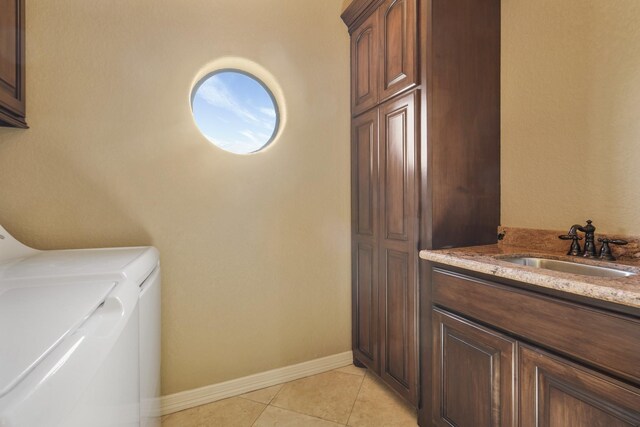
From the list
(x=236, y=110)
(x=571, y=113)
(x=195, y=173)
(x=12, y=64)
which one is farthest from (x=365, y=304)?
(x=12, y=64)

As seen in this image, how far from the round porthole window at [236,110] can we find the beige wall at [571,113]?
4.88 feet

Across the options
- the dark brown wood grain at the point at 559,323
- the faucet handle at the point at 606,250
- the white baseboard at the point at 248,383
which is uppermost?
the faucet handle at the point at 606,250

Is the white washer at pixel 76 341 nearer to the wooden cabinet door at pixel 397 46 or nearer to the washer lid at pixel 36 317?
the washer lid at pixel 36 317

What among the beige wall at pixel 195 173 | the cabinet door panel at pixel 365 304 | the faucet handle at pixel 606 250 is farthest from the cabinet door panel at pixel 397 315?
the faucet handle at pixel 606 250

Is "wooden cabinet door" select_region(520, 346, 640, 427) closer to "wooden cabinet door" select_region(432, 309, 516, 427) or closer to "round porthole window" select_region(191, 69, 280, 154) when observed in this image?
"wooden cabinet door" select_region(432, 309, 516, 427)

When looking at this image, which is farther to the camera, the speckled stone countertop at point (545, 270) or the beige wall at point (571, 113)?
the beige wall at point (571, 113)

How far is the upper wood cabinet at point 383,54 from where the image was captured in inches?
59.3

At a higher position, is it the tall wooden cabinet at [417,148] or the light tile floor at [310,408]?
the tall wooden cabinet at [417,148]

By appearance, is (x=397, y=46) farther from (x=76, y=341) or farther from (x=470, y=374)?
(x=76, y=341)

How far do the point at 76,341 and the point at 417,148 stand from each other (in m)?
1.46

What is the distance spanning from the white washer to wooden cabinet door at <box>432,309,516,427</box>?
47.9 inches

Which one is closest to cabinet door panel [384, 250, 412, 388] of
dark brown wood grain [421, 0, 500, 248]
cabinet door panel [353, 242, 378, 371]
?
cabinet door panel [353, 242, 378, 371]

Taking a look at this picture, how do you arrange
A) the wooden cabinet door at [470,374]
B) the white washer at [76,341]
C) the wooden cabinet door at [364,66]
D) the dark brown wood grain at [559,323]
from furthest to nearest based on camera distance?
1. the wooden cabinet door at [364,66]
2. the wooden cabinet door at [470,374]
3. the dark brown wood grain at [559,323]
4. the white washer at [76,341]

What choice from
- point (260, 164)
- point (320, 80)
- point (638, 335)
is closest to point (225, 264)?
point (260, 164)
